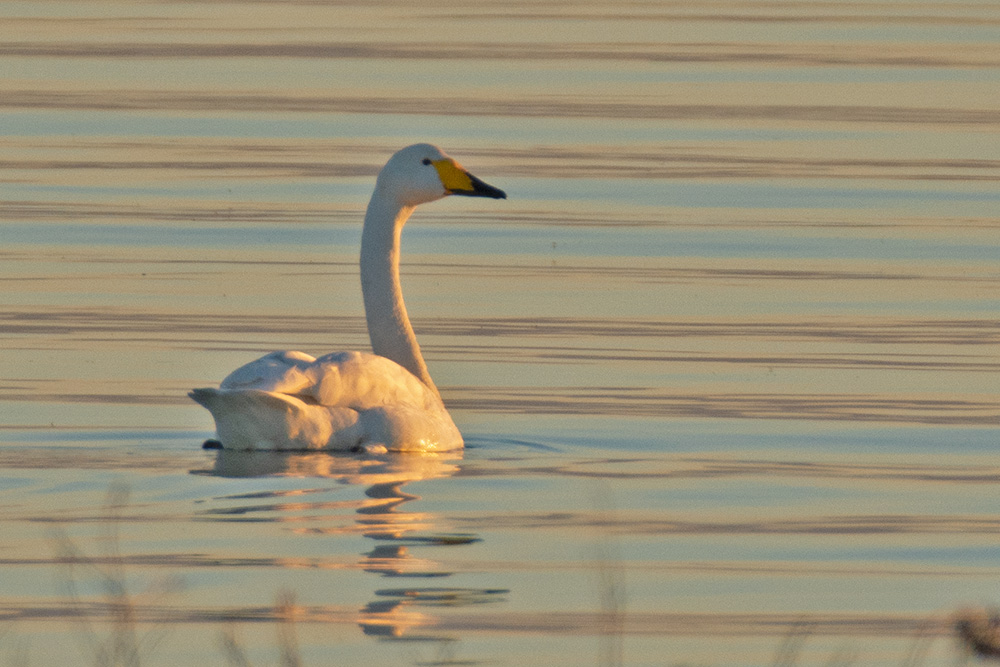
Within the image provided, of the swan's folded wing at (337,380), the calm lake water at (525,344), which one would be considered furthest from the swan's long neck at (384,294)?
the swan's folded wing at (337,380)

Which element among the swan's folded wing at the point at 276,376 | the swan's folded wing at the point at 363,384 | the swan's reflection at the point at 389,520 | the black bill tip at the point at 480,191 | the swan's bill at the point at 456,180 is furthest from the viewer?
the black bill tip at the point at 480,191

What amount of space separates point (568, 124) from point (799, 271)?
796 centimetres

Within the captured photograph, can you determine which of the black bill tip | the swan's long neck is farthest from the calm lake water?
the black bill tip

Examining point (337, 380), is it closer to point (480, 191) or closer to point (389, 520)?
point (389, 520)

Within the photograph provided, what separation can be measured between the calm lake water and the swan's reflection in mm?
31

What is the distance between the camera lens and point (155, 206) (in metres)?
19.0

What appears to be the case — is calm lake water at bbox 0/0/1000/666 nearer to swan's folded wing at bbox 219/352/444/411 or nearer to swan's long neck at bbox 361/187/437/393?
swan's folded wing at bbox 219/352/444/411

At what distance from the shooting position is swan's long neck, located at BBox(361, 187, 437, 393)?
12.8 m

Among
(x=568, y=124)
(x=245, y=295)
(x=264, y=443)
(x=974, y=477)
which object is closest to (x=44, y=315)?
(x=245, y=295)

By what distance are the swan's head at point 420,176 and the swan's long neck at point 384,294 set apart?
81mm

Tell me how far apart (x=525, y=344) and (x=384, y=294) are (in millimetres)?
1752

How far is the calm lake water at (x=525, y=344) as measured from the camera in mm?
8102

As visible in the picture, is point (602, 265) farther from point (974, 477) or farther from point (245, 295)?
point (974, 477)

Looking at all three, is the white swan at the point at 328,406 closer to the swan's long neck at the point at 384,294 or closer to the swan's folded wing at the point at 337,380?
the swan's folded wing at the point at 337,380
